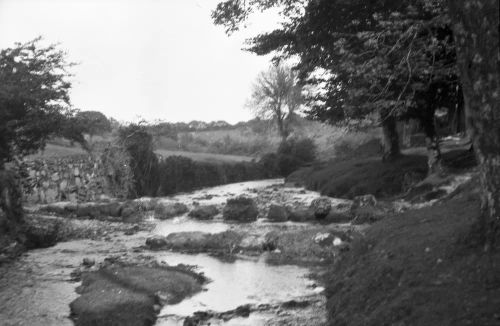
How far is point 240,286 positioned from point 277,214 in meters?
12.9

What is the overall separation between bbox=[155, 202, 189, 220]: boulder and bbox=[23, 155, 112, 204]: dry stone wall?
9.12 meters

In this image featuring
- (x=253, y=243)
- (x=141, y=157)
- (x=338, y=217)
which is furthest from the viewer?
(x=141, y=157)

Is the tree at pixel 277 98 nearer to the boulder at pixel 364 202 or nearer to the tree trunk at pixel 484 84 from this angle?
the boulder at pixel 364 202

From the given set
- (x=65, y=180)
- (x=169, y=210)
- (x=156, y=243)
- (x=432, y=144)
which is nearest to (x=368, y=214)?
(x=432, y=144)

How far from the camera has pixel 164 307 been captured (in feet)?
39.4

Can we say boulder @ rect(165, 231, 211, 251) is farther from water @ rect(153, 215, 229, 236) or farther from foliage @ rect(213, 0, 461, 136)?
foliage @ rect(213, 0, 461, 136)

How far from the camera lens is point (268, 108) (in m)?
79.5

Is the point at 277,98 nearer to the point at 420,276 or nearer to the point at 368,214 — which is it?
the point at 368,214

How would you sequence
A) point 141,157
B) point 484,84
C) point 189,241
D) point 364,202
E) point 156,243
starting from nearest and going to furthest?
point 484,84 < point 189,241 < point 156,243 < point 364,202 < point 141,157

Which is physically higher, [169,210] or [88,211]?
[88,211]

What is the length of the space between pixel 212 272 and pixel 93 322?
5672mm

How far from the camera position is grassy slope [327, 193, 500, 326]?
6.43 m

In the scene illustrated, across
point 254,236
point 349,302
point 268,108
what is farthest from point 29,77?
point 268,108

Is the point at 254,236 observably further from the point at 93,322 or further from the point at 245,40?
the point at 245,40
